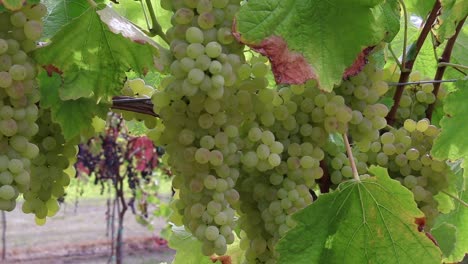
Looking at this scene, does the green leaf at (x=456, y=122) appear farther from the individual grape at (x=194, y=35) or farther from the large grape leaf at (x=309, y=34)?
the individual grape at (x=194, y=35)

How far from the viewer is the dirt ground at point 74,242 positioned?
852 cm

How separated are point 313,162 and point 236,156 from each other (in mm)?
112

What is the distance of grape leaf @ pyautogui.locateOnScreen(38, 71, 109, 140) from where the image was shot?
0.72 m

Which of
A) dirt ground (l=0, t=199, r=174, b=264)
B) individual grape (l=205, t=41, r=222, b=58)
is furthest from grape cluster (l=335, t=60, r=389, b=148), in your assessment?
dirt ground (l=0, t=199, r=174, b=264)

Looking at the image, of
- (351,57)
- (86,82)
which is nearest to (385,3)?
(351,57)

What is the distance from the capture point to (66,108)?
0.73 m

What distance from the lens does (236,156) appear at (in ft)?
2.40

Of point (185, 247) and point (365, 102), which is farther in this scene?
point (185, 247)

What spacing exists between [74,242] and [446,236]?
28.6 ft

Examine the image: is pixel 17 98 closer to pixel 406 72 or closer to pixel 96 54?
pixel 96 54

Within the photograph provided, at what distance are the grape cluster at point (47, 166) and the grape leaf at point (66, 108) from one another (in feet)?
0.07

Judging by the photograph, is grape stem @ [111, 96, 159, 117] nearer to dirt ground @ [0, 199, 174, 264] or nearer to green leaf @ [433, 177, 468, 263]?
green leaf @ [433, 177, 468, 263]

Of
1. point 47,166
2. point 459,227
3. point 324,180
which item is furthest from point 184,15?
point 459,227

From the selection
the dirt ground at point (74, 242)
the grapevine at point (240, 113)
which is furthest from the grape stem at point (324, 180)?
the dirt ground at point (74, 242)
